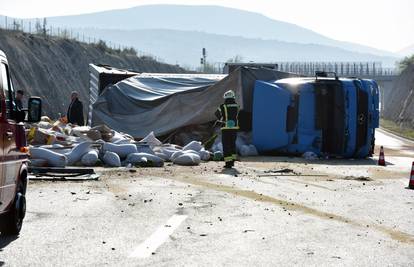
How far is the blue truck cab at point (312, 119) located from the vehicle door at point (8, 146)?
1724 centimetres

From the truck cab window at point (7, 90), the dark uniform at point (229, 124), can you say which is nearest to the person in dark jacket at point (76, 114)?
the dark uniform at point (229, 124)

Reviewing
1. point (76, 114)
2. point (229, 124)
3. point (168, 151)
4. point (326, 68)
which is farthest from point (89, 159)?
point (326, 68)

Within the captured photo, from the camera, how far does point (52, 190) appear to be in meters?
14.1

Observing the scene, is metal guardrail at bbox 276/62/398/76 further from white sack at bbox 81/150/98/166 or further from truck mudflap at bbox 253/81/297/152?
white sack at bbox 81/150/98/166

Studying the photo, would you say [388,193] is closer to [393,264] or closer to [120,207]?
[120,207]

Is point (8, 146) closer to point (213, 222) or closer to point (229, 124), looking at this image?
point (213, 222)

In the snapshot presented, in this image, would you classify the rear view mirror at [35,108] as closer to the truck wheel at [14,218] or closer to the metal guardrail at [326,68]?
the truck wheel at [14,218]

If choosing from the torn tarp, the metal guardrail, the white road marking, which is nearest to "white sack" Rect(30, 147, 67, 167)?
the white road marking

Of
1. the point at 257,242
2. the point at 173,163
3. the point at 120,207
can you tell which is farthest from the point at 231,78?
the point at 257,242

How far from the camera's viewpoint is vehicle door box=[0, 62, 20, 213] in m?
8.53

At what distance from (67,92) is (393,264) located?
6201 cm

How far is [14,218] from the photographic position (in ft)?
30.1

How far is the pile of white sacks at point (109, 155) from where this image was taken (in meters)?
18.6

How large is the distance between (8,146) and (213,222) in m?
3.01
